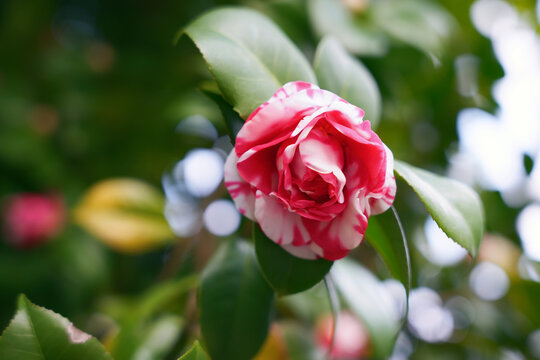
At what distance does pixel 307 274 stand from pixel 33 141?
1.17 metres

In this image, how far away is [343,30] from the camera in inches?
31.3

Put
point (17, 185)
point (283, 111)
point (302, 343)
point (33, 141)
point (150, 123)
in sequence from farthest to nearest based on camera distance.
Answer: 1. point (17, 185)
2. point (33, 141)
3. point (150, 123)
4. point (302, 343)
5. point (283, 111)

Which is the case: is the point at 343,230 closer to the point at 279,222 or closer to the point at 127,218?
the point at 279,222

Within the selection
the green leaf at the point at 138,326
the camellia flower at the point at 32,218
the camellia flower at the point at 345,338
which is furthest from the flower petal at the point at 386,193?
the camellia flower at the point at 32,218

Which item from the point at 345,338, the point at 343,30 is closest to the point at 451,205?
the point at 343,30

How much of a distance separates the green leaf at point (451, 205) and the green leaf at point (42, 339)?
1.00 ft

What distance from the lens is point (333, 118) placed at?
1.30 ft

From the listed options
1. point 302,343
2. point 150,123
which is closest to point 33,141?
point 150,123

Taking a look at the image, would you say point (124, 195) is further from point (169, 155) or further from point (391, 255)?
point (391, 255)

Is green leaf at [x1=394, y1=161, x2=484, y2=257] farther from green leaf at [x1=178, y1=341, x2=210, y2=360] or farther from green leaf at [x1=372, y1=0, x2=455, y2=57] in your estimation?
green leaf at [x1=372, y1=0, x2=455, y2=57]

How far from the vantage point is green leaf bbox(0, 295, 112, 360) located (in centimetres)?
39

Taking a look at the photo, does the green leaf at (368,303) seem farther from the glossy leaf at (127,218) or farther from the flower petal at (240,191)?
the glossy leaf at (127,218)

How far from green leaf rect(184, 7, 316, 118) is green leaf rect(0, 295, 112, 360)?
24 cm

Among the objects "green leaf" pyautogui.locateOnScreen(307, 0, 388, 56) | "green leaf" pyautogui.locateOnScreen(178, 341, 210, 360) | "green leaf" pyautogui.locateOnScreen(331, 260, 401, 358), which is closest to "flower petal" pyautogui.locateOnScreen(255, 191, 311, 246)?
"green leaf" pyautogui.locateOnScreen(178, 341, 210, 360)
